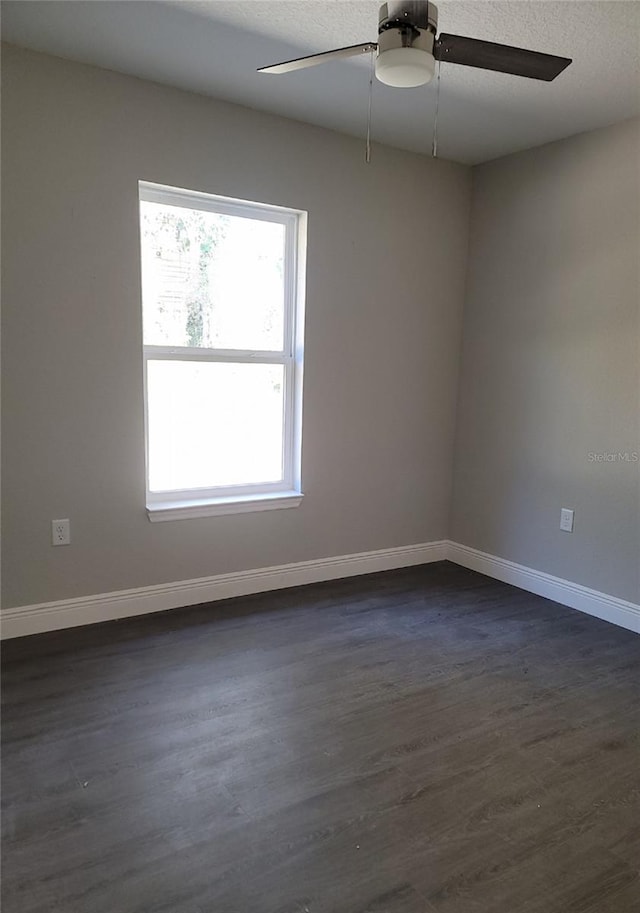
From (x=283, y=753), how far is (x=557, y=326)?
8.58ft

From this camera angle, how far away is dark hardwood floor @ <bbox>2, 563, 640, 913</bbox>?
4.90 feet

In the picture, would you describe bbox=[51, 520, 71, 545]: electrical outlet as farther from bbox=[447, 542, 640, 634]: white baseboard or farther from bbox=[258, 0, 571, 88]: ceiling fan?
bbox=[447, 542, 640, 634]: white baseboard

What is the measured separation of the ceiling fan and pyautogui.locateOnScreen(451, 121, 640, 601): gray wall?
158cm

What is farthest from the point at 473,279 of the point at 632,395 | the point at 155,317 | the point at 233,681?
the point at 233,681

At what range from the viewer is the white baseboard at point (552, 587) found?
120 inches

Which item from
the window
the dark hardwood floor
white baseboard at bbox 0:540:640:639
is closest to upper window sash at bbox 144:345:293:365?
the window

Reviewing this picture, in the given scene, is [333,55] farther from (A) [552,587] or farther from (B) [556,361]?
(A) [552,587]

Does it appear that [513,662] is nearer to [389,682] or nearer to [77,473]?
[389,682]

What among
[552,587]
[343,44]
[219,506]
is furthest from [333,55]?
[552,587]

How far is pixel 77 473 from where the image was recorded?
275 cm

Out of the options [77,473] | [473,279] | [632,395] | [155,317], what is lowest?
[77,473]

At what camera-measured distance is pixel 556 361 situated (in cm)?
332

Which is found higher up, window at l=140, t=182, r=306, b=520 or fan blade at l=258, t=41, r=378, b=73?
fan blade at l=258, t=41, r=378, b=73

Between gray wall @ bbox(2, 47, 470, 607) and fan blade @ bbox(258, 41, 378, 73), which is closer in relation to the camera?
fan blade @ bbox(258, 41, 378, 73)
